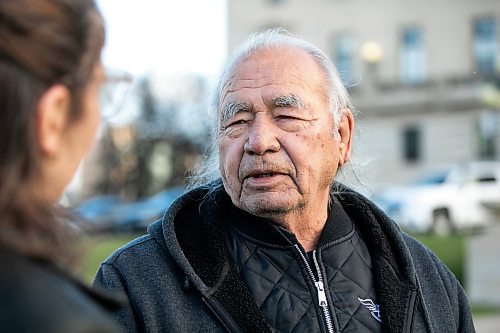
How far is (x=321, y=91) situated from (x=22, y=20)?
187cm

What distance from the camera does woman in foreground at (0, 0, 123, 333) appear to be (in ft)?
4.30

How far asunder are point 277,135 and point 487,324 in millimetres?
7217

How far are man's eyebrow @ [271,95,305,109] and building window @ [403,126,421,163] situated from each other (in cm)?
3780

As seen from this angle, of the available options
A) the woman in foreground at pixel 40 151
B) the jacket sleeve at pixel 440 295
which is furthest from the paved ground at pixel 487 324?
the woman in foreground at pixel 40 151

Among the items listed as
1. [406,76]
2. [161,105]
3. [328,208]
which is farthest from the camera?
[161,105]

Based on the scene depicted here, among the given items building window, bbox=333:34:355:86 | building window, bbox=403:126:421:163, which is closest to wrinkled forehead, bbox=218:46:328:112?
building window, bbox=403:126:421:163

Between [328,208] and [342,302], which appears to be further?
[328,208]

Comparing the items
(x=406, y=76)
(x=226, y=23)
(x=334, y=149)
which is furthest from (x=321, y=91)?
(x=226, y=23)

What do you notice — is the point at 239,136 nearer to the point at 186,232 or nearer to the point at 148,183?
the point at 186,232

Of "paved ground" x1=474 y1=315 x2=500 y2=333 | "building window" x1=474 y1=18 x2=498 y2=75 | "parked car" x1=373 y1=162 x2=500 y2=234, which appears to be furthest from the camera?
"building window" x1=474 y1=18 x2=498 y2=75

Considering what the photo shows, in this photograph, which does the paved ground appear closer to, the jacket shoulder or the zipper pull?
the zipper pull

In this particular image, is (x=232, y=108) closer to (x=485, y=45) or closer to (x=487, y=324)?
(x=487, y=324)

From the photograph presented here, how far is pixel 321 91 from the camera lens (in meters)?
3.14

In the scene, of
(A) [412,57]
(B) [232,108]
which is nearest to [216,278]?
(B) [232,108]
